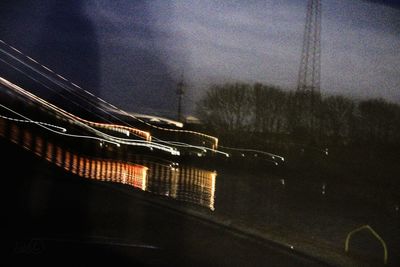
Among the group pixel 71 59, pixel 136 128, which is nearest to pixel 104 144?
pixel 136 128

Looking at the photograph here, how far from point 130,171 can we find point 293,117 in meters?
1.75

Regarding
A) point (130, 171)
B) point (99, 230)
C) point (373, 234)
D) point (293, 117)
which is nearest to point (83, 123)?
point (130, 171)

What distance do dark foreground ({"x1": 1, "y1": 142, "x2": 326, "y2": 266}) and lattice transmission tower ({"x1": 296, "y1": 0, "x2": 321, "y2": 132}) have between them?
58.3 inches

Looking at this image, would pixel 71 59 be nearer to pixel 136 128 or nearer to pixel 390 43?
pixel 136 128

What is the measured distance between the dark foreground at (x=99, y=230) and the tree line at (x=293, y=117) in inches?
41.4

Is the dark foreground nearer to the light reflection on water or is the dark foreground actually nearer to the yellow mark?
the light reflection on water

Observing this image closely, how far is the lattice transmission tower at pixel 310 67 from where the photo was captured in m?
4.37

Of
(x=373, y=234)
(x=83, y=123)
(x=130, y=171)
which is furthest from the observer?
(x=373, y=234)

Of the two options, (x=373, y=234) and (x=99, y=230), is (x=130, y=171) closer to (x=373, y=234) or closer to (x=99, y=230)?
(x=99, y=230)

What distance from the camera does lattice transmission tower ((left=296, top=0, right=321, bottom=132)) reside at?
14.3 feet

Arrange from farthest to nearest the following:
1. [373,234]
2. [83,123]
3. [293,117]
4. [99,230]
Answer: [373,234] < [293,117] < [99,230] < [83,123]

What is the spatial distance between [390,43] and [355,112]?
819mm

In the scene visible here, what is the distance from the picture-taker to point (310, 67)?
448 centimetres

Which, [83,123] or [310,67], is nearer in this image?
[83,123]
